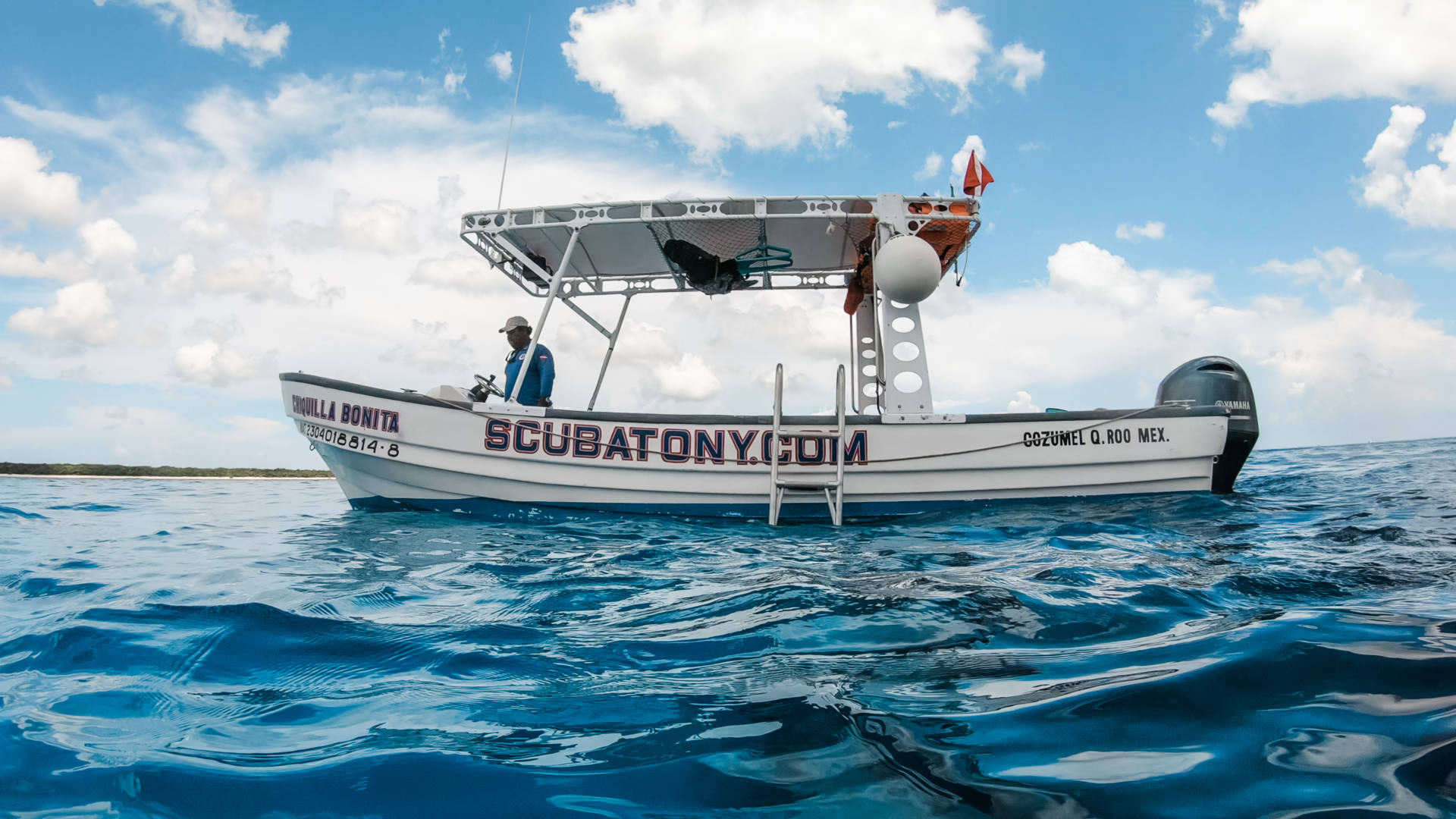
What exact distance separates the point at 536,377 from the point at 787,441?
8.13ft

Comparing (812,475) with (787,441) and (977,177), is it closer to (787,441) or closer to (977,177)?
(787,441)

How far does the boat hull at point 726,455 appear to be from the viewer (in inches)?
259

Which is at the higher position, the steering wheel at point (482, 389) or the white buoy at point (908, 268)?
the white buoy at point (908, 268)

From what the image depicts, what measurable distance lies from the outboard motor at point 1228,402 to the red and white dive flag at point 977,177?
2.70m

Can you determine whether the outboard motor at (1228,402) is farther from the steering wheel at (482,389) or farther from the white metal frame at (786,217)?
the steering wheel at (482,389)

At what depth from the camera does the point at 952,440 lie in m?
6.61

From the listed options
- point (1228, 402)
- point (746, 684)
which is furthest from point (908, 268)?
point (746, 684)

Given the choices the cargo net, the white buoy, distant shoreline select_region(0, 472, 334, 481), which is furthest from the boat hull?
distant shoreline select_region(0, 472, 334, 481)

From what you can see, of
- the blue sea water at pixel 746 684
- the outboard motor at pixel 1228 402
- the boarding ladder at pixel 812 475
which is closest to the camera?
the blue sea water at pixel 746 684

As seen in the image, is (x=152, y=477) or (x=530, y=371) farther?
(x=152, y=477)

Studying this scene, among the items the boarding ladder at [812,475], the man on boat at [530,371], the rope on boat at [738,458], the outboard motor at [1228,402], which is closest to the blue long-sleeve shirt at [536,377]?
the man on boat at [530,371]

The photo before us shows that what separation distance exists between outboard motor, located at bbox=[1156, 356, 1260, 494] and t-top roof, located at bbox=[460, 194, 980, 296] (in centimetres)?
255

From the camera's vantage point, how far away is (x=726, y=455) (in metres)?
6.58

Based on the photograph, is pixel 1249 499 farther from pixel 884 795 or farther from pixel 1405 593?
pixel 884 795
